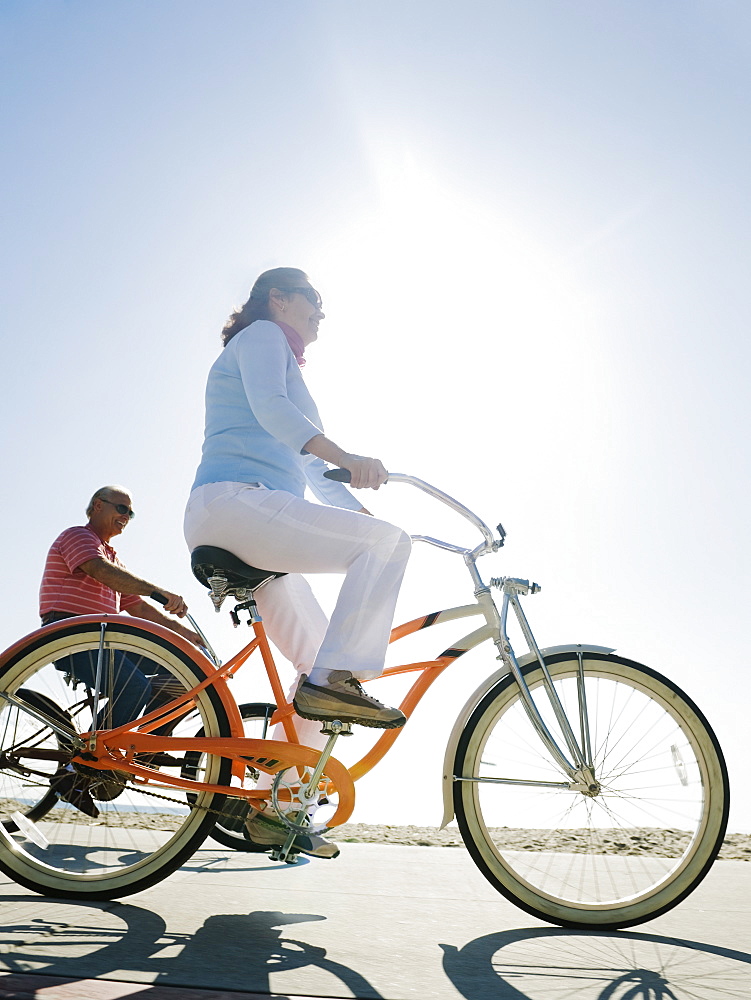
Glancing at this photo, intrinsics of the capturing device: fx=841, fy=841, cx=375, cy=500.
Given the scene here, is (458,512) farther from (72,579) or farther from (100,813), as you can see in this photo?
(72,579)

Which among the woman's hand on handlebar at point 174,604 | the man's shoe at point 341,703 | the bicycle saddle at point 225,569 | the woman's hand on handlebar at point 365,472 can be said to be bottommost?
the man's shoe at point 341,703

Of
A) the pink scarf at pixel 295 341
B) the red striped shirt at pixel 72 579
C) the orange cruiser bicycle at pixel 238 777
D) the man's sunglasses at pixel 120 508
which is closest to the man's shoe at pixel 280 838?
the orange cruiser bicycle at pixel 238 777

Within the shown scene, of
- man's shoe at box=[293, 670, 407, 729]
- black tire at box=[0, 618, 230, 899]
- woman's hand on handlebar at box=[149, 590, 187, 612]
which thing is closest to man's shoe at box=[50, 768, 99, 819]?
black tire at box=[0, 618, 230, 899]

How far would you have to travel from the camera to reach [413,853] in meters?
4.04

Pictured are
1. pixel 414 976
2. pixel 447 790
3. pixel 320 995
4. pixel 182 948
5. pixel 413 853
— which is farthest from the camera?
pixel 413 853

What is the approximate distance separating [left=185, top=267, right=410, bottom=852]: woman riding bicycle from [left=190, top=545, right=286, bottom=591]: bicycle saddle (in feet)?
0.11

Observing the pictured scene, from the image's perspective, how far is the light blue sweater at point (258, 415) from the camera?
2762 millimetres

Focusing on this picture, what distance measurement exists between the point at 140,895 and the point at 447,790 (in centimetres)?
109

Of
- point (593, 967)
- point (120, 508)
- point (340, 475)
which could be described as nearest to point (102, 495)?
point (120, 508)

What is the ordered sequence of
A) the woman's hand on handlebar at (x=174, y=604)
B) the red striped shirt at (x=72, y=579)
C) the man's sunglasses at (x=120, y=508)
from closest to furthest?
the woman's hand on handlebar at (x=174, y=604), the red striped shirt at (x=72, y=579), the man's sunglasses at (x=120, y=508)

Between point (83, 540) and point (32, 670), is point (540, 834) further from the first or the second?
point (83, 540)

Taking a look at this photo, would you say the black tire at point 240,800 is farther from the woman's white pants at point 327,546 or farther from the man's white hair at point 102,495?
the man's white hair at point 102,495

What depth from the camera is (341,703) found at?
2.59m

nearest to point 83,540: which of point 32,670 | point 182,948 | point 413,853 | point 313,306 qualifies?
point 32,670
